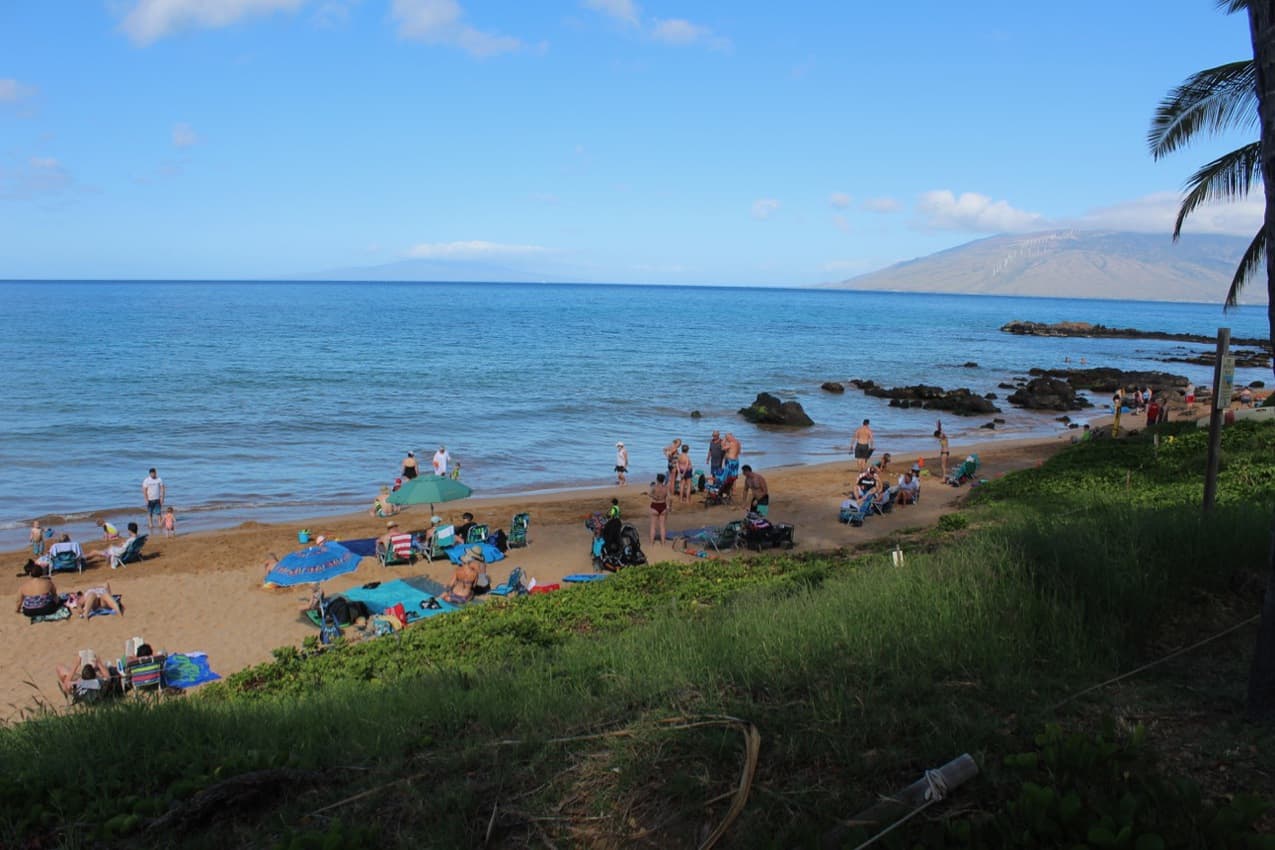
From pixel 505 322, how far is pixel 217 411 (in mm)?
68478

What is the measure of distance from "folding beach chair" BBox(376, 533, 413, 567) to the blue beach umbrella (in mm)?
2714

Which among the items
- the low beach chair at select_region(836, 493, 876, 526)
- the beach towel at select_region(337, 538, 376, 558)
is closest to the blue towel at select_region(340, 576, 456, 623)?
the beach towel at select_region(337, 538, 376, 558)

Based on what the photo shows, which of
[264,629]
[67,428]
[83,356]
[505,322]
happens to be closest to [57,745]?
[264,629]

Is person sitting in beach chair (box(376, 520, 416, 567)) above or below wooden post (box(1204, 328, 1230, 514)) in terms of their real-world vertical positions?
below

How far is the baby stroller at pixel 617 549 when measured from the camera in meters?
13.9

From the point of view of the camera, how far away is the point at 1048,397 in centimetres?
4159

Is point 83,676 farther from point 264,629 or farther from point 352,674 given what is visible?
point 352,674

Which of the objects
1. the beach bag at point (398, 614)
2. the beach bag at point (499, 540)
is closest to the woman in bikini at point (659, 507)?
the beach bag at point (499, 540)

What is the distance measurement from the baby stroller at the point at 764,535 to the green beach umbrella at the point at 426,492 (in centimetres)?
479

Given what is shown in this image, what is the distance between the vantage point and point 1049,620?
5.08m

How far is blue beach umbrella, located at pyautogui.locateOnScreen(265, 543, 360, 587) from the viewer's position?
38.9 ft

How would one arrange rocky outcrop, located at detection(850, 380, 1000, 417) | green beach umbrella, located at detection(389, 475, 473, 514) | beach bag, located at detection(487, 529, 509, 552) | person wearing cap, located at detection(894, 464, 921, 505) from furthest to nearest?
rocky outcrop, located at detection(850, 380, 1000, 417), person wearing cap, located at detection(894, 464, 921, 505), beach bag, located at detection(487, 529, 509, 552), green beach umbrella, located at detection(389, 475, 473, 514)

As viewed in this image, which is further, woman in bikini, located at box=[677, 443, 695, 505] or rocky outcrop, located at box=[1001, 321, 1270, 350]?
rocky outcrop, located at box=[1001, 321, 1270, 350]

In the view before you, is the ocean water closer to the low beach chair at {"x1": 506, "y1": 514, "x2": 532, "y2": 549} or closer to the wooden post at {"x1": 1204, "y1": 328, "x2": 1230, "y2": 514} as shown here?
the low beach chair at {"x1": 506, "y1": 514, "x2": 532, "y2": 549}
